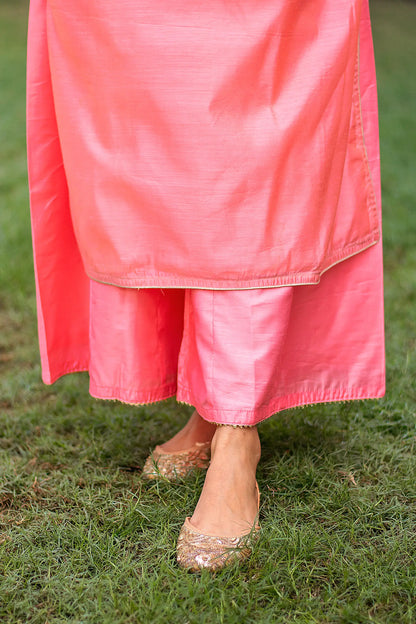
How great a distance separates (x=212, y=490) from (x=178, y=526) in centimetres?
14

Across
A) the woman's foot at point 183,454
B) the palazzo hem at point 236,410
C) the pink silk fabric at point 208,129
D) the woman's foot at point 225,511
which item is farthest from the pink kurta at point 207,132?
the woman's foot at point 183,454

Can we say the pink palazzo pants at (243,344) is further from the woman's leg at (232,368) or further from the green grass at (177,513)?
the green grass at (177,513)

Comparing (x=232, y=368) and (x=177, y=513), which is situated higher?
(x=232, y=368)

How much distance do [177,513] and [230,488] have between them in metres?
0.18

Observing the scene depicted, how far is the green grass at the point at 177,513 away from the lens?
1315 millimetres

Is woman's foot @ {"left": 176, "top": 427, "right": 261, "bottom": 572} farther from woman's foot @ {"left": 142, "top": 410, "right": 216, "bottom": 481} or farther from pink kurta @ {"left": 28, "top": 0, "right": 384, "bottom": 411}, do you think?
pink kurta @ {"left": 28, "top": 0, "right": 384, "bottom": 411}

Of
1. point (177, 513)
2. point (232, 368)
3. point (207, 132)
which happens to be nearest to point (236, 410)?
point (232, 368)

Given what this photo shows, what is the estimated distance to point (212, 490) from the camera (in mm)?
1476

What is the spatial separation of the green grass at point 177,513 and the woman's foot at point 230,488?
0.24 feet

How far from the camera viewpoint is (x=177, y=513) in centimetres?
159

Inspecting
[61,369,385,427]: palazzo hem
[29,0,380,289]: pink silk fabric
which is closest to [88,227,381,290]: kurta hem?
[29,0,380,289]: pink silk fabric

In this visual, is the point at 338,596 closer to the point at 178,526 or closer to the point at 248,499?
the point at 248,499

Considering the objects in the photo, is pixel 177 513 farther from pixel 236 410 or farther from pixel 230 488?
pixel 236 410

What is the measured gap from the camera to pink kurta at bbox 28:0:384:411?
4.29ft
